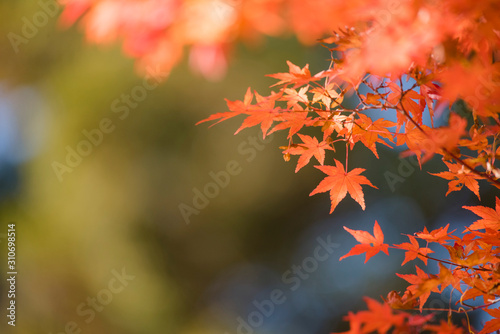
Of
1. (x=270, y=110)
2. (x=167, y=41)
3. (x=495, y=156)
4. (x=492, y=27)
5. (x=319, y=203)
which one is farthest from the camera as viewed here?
(x=319, y=203)

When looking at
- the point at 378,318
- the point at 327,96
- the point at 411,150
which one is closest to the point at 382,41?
the point at 411,150

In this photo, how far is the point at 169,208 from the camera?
12.3ft

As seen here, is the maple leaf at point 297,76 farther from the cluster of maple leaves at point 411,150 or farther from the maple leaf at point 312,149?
the maple leaf at point 312,149

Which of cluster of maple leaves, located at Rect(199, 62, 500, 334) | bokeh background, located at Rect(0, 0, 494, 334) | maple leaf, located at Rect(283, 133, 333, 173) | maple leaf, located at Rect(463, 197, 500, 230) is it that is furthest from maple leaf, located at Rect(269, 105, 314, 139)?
bokeh background, located at Rect(0, 0, 494, 334)

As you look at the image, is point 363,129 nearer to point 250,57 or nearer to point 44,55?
point 250,57

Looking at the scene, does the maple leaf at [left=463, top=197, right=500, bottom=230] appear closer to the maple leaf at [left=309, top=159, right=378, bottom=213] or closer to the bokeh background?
the maple leaf at [left=309, top=159, right=378, bottom=213]

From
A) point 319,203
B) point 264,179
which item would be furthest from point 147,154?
point 319,203

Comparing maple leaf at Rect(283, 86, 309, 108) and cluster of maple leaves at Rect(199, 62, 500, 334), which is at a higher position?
maple leaf at Rect(283, 86, 309, 108)

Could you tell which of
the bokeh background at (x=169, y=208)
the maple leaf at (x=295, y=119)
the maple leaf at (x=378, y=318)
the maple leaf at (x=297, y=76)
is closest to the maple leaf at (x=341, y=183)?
the maple leaf at (x=295, y=119)

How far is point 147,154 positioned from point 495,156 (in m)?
3.25

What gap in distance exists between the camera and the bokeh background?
3.68 metres

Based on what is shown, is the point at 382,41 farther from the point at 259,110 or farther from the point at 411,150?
the point at 259,110

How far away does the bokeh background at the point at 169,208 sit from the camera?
3.68 m

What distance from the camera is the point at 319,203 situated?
397cm
